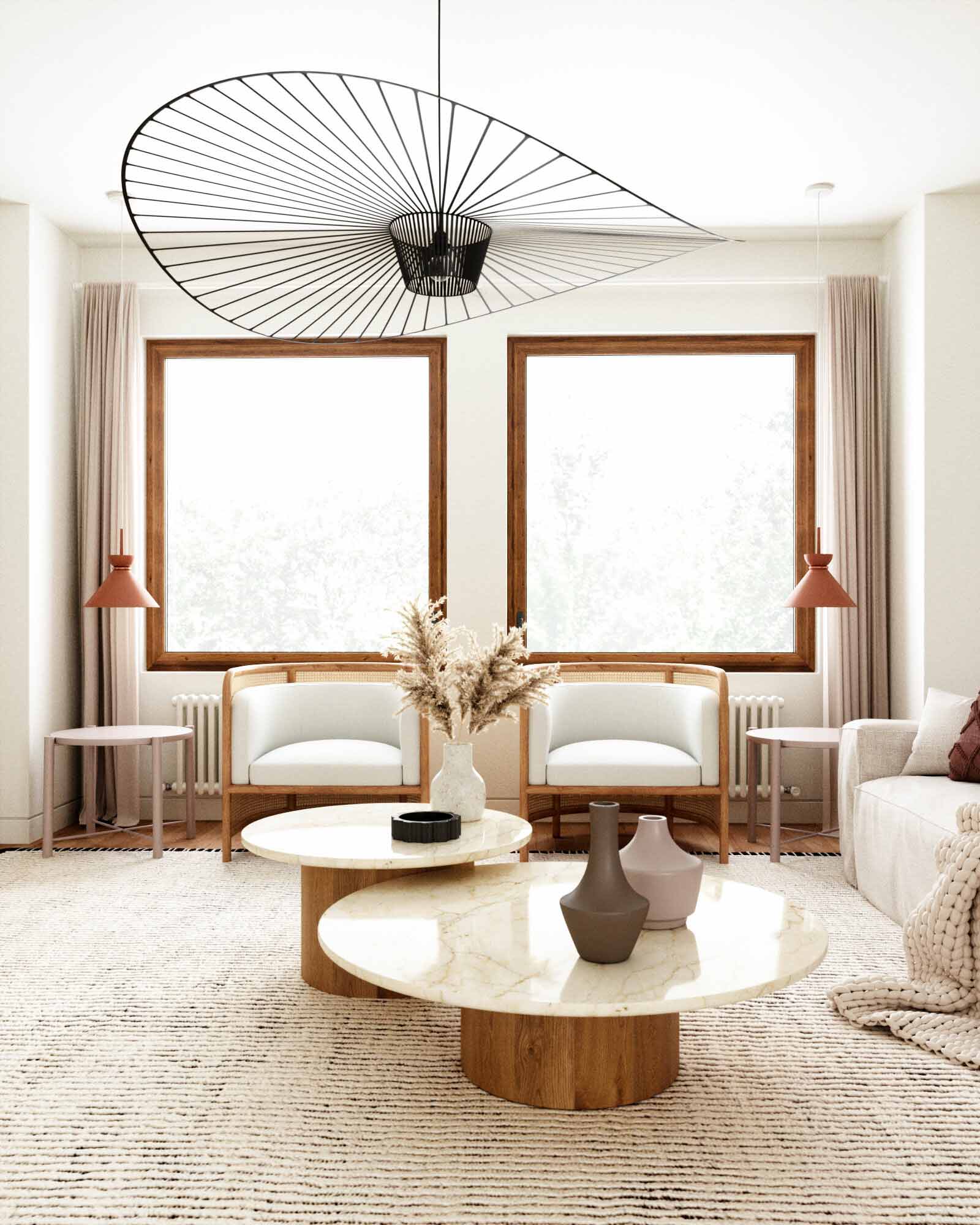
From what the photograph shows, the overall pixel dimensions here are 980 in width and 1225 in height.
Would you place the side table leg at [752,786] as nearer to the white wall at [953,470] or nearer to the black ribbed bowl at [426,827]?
the white wall at [953,470]

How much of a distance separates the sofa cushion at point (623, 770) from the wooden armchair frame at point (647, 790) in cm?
3

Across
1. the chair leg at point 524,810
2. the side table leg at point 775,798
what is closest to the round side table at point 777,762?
the side table leg at point 775,798

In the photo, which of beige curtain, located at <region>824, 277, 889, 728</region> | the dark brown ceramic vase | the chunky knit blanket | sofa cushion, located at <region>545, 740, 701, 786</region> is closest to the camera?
the dark brown ceramic vase

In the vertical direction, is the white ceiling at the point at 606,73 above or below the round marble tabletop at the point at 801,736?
above

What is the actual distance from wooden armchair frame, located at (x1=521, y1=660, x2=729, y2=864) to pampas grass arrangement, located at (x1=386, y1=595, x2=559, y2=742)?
1.17 meters

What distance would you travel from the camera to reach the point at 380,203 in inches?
82.8

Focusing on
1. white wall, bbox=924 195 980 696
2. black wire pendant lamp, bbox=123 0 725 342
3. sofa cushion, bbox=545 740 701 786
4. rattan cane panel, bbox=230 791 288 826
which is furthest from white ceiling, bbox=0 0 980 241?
rattan cane panel, bbox=230 791 288 826

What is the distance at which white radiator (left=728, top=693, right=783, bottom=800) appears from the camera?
4.97 m

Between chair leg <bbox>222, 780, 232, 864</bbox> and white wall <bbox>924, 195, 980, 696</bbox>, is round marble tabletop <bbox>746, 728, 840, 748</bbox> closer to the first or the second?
white wall <bbox>924, 195, 980, 696</bbox>

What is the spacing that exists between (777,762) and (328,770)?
190 centimetres

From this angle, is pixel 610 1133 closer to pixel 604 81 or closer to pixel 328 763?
pixel 328 763

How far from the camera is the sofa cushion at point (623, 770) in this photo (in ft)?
13.5

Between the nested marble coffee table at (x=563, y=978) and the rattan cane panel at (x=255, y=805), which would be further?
the rattan cane panel at (x=255, y=805)

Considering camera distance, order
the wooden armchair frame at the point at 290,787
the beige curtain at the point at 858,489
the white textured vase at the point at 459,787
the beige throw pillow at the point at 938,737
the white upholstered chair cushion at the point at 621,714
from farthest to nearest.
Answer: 1. the beige curtain at the point at 858,489
2. the white upholstered chair cushion at the point at 621,714
3. the wooden armchair frame at the point at 290,787
4. the beige throw pillow at the point at 938,737
5. the white textured vase at the point at 459,787
